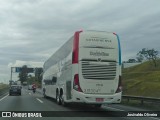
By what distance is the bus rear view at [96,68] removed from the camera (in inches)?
744

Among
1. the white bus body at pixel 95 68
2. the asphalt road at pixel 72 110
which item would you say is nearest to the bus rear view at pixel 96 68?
the white bus body at pixel 95 68

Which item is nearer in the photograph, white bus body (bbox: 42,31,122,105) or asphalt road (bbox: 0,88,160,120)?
asphalt road (bbox: 0,88,160,120)

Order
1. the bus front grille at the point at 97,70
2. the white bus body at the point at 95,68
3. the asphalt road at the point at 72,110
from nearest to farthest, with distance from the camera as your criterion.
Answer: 1. the asphalt road at the point at 72,110
2. the white bus body at the point at 95,68
3. the bus front grille at the point at 97,70

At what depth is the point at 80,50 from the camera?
19.2 metres

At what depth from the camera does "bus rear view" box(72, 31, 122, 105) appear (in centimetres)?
1891

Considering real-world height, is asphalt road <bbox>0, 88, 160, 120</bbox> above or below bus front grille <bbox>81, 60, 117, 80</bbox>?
below

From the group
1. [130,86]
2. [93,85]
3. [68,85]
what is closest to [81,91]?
[93,85]

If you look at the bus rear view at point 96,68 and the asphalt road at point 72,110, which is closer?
the asphalt road at point 72,110

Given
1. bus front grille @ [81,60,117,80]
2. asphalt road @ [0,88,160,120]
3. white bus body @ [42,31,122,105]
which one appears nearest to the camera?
asphalt road @ [0,88,160,120]

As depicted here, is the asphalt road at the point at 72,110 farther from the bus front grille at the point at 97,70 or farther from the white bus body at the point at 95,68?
the bus front grille at the point at 97,70

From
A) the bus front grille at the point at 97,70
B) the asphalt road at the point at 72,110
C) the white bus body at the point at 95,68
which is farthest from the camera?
the bus front grille at the point at 97,70

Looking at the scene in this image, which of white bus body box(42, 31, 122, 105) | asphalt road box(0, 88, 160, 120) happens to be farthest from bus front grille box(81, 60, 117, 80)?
asphalt road box(0, 88, 160, 120)

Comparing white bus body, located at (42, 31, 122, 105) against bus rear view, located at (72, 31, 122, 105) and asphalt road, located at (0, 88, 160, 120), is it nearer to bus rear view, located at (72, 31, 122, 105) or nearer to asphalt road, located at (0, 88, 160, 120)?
bus rear view, located at (72, 31, 122, 105)

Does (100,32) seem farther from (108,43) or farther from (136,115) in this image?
(136,115)
